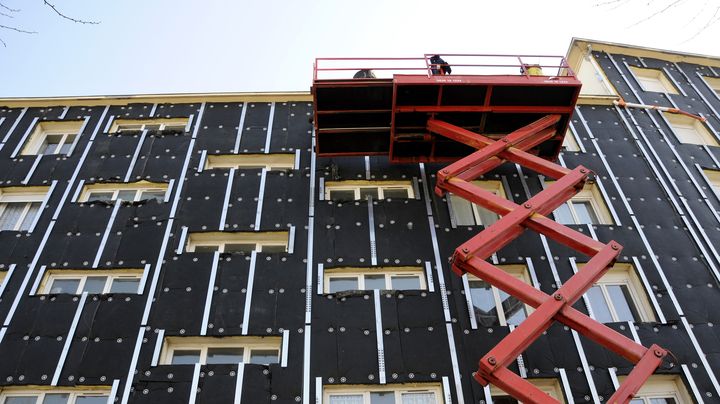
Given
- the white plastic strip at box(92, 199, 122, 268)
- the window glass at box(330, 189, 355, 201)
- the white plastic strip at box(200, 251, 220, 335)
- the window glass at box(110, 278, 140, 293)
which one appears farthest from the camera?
the window glass at box(330, 189, 355, 201)

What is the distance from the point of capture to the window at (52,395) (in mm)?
12406

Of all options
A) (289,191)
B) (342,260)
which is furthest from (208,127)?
(342,260)

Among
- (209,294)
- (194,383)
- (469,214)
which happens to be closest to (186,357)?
(194,383)

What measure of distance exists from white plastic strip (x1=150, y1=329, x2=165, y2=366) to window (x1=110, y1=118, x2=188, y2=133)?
8.85 metres

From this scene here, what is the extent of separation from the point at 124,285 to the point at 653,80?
20.9 metres

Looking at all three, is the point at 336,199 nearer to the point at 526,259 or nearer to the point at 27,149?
the point at 526,259

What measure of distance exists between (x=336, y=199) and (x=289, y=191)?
136 centimetres

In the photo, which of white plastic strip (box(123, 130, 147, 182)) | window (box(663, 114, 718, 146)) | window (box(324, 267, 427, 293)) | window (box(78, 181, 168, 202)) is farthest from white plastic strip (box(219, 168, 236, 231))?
window (box(663, 114, 718, 146))

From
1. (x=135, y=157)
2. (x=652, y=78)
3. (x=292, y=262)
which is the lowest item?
(x=292, y=262)

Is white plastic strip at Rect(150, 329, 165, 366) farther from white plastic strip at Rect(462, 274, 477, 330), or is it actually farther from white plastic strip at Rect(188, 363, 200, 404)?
white plastic strip at Rect(462, 274, 477, 330)

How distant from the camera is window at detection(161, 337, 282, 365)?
43.4 feet

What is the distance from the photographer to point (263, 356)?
13250 mm

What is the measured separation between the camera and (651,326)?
45.2 ft

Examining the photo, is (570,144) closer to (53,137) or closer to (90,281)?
(90,281)
